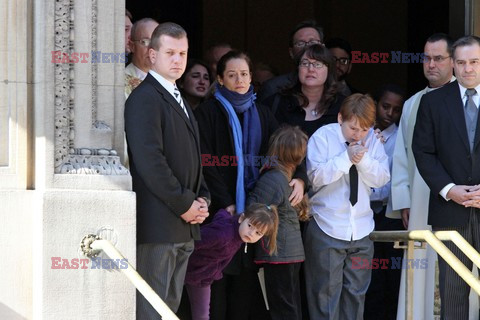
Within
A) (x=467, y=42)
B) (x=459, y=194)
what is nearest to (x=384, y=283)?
(x=459, y=194)

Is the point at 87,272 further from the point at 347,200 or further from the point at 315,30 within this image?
the point at 315,30

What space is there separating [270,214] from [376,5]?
5915mm

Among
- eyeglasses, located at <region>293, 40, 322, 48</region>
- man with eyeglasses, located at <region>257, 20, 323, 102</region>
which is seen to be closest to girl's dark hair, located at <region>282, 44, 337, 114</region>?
man with eyeglasses, located at <region>257, 20, 323, 102</region>

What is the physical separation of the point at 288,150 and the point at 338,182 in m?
0.53

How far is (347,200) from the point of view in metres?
8.44

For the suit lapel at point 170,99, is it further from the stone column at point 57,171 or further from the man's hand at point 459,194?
the man's hand at point 459,194

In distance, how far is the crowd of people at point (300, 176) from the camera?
7.34 metres

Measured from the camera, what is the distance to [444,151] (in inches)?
317

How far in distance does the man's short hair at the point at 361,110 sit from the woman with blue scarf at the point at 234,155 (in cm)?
53

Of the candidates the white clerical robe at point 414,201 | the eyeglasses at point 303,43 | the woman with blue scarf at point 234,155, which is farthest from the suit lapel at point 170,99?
the eyeglasses at point 303,43

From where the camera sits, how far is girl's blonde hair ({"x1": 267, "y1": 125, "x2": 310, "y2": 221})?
322 inches

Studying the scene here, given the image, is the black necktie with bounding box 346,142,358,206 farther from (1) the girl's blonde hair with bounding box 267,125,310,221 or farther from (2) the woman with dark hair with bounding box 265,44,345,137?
(2) the woman with dark hair with bounding box 265,44,345,137

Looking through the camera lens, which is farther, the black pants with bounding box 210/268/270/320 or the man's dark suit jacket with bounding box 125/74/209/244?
the black pants with bounding box 210/268/270/320

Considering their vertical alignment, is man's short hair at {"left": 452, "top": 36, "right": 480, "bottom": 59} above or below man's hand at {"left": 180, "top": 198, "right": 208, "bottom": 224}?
above
